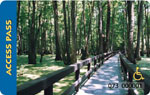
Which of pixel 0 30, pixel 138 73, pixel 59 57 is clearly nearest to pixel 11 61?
pixel 0 30

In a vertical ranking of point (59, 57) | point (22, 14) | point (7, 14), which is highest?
point (22, 14)

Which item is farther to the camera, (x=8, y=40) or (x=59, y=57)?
(x=59, y=57)

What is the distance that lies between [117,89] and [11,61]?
4.86m

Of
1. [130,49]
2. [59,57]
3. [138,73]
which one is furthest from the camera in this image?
[59,57]

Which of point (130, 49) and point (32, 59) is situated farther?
point (32, 59)

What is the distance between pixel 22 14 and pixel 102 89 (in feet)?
126

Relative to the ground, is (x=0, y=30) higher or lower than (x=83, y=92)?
higher

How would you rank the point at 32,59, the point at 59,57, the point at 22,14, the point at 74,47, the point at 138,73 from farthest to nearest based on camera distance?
1. the point at 22,14
2. the point at 59,57
3. the point at 32,59
4. the point at 74,47
5. the point at 138,73

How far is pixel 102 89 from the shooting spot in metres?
6.57

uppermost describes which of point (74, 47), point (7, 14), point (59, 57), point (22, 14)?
point (22, 14)

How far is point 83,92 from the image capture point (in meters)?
6.20

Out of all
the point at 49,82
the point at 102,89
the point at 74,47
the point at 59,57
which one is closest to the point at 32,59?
the point at 59,57

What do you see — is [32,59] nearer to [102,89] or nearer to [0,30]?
[102,89]

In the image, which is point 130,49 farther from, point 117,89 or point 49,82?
point 49,82
